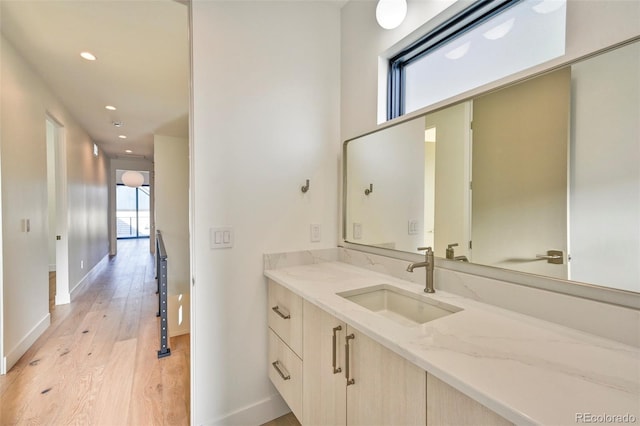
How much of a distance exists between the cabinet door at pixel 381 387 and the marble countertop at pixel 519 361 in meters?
0.07

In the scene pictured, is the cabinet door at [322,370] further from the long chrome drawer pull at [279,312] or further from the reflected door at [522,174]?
the reflected door at [522,174]

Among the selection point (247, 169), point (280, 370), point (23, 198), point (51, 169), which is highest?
point (51, 169)

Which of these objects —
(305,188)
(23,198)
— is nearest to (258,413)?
(305,188)

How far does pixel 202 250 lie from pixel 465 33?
66.7 inches

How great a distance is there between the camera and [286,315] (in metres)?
1.48

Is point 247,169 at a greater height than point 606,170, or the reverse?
point 247,169

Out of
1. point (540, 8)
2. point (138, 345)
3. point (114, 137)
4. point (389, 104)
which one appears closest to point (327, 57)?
point (389, 104)

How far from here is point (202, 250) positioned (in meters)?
1.53

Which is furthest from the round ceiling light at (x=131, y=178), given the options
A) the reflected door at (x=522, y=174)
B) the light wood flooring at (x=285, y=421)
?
the reflected door at (x=522, y=174)

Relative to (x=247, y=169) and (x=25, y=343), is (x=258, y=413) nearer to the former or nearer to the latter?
(x=247, y=169)

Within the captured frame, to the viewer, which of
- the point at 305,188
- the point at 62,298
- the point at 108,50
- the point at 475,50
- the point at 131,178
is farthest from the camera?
the point at 131,178

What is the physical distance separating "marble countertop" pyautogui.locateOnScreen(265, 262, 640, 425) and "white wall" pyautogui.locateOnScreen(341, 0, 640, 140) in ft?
2.87

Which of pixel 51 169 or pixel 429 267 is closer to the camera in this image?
pixel 429 267
